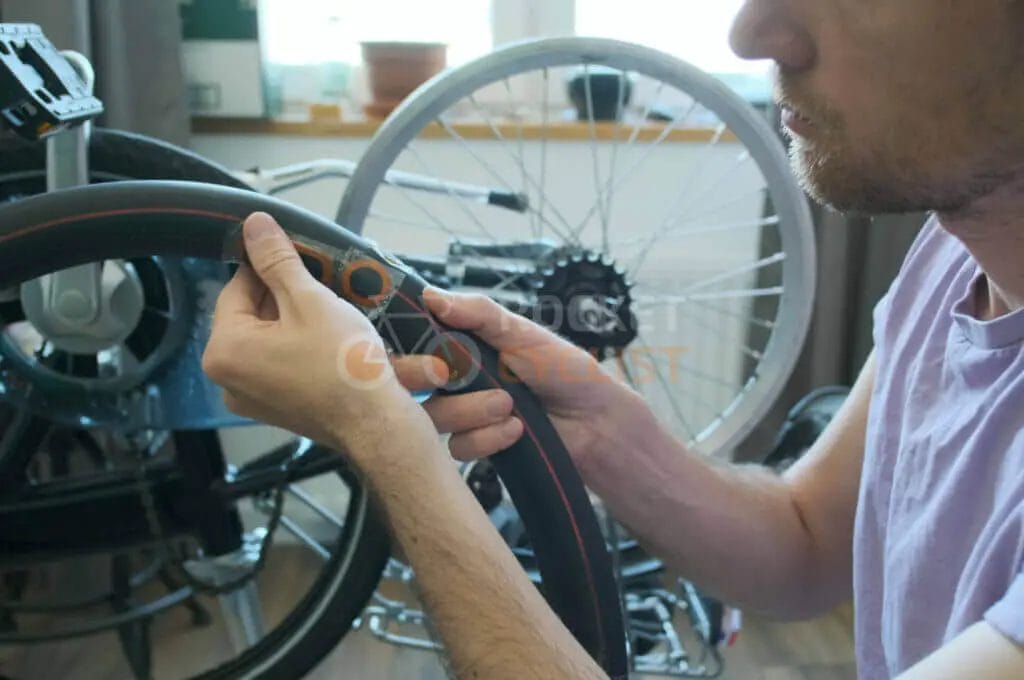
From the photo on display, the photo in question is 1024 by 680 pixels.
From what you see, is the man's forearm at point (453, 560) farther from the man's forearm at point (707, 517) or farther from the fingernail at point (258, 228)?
the man's forearm at point (707, 517)

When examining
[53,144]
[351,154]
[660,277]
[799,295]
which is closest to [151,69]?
[351,154]

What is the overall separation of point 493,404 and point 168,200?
0.25 m

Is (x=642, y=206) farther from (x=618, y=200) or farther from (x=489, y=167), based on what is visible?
(x=489, y=167)

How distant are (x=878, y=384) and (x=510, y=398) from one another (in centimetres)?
33

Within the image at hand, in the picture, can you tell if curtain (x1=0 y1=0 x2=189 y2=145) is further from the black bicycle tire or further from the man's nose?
the man's nose

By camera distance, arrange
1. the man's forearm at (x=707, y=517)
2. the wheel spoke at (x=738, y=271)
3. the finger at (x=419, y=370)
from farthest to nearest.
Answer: the wheel spoke at (x=738, y=271) → the man's forearm at (x=707, y=517) → the finger at (x=419, y=370)

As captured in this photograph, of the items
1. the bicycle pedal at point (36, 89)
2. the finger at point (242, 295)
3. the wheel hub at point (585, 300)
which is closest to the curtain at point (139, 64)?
the bicycle pedal at point (36, 89)

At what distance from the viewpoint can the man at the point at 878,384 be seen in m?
0.54

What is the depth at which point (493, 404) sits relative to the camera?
2.10ft

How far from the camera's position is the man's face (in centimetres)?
55

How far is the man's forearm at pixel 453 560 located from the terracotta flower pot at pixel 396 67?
1.19m

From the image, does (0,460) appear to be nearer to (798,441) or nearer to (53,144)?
(53,144)

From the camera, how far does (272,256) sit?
558mm

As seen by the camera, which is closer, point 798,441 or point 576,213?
point 798,441
